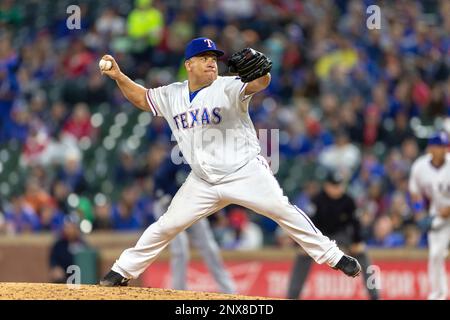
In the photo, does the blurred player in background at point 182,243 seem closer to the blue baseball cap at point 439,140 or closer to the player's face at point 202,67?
the blue baseball cap at point 439,140

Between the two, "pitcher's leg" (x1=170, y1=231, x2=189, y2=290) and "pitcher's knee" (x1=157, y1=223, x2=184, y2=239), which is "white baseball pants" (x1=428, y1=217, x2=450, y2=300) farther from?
"pitcher's knee" (x1=157, y1=223, x2=184, y2=239)

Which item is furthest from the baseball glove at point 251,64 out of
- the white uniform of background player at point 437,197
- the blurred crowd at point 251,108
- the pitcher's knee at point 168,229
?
the blurred crowd at point 251,108

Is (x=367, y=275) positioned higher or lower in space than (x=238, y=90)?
lower

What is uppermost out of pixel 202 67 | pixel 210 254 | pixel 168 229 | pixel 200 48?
pixel 200 48

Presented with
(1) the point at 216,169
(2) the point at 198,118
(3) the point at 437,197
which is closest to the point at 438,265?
(3) the point at 437,197

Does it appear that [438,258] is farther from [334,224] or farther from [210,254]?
[210,254]
